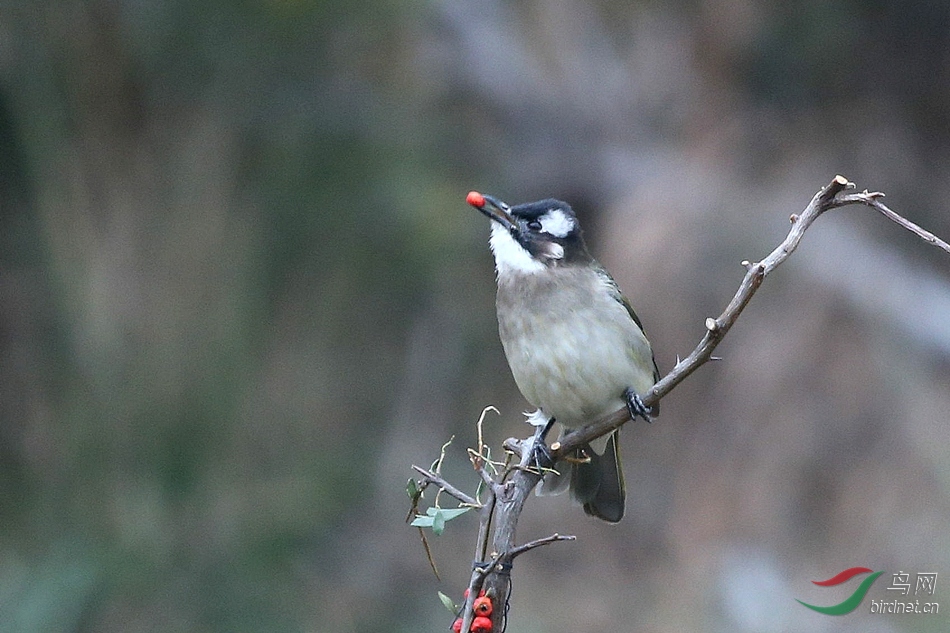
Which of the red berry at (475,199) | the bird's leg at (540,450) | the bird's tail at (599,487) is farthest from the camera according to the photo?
the bird's tail at (599,487)

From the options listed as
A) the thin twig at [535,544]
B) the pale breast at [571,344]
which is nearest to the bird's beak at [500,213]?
the pale breast at [571,344]

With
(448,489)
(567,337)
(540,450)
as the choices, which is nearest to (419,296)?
(567,337)

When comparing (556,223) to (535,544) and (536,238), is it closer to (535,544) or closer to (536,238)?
(536,238)

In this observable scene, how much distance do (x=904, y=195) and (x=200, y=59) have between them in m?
4.88

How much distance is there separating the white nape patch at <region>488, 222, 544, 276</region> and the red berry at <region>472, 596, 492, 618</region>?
1.97 m

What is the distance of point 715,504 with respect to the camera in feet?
28.1

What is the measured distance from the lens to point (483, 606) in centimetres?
214

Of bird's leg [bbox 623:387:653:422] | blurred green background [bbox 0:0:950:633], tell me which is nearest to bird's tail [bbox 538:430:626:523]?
bird's leg [bbox 623:387:653:422]

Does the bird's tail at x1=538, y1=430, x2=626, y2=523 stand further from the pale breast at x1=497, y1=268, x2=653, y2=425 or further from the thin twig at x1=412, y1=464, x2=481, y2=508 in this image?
the thin twig at x1=412, y1=464, x2=481, y2=508

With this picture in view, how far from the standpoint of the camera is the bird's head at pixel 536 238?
391 cm

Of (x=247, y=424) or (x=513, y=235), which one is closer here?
(x=513, y=235)

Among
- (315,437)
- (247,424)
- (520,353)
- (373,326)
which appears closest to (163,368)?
(247,424)

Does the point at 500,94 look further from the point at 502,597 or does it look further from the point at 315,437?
the point at 502,597

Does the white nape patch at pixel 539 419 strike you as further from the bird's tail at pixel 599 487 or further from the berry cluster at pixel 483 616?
the berry cluster at pixel 483 616
